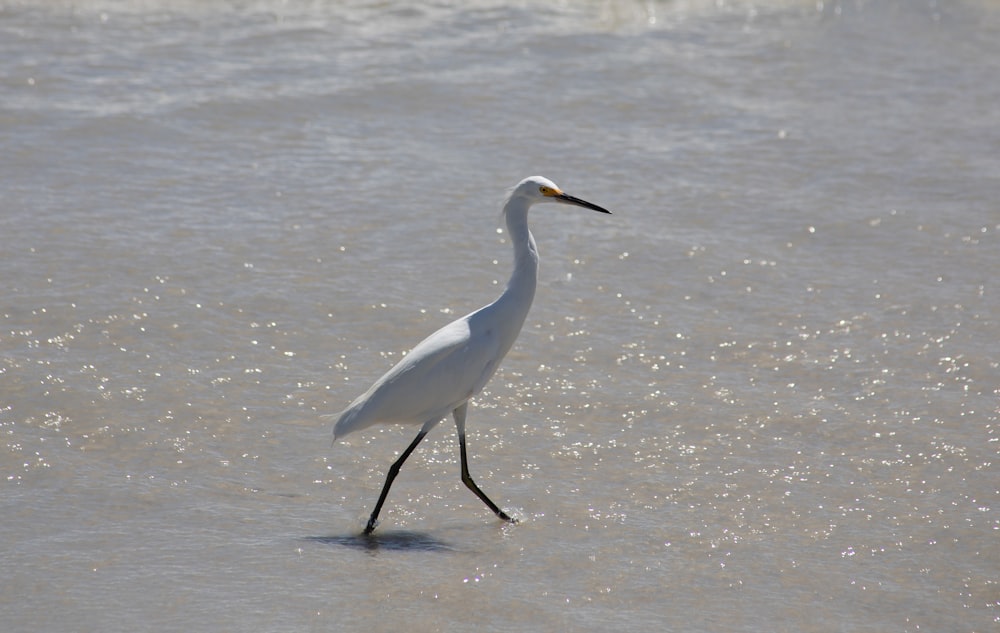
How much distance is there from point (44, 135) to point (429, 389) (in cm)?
463

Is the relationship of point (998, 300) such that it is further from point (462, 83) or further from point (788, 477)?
point (462, 83)

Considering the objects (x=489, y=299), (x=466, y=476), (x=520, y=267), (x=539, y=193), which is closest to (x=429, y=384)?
(x=466, y=476)

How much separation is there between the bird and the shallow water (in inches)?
12.4

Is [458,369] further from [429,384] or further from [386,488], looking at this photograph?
[386,488]

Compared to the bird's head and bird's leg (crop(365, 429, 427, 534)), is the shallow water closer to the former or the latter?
bird's leg (crop(365, 429, 427, 534))

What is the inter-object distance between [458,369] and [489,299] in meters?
1.84

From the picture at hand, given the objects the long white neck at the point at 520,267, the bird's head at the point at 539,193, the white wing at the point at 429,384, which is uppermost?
the bird's head at the point at 539,193

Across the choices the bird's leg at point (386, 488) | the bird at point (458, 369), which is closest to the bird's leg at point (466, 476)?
the bird at point (458, 369)

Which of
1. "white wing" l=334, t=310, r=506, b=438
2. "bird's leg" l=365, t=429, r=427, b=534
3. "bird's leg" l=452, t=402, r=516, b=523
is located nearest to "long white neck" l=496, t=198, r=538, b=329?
"white wing" l=334, t=310, r=506, b=438

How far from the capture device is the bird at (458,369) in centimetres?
451

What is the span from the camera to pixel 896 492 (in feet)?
15.4

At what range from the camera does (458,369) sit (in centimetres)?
458

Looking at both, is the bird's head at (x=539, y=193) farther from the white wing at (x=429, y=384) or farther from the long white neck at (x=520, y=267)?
the white wing at (x=429, y=384)

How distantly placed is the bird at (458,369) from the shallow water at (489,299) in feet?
1.03
